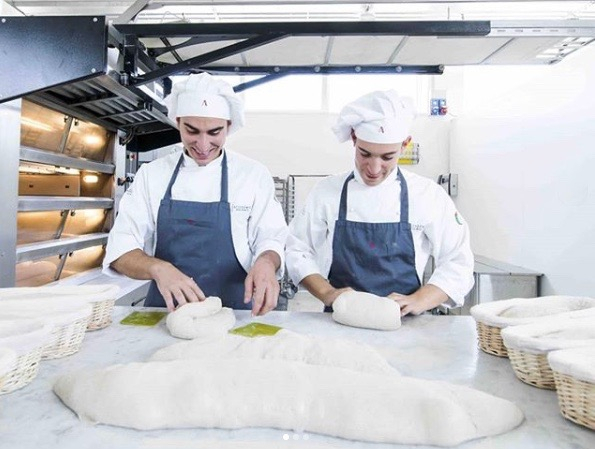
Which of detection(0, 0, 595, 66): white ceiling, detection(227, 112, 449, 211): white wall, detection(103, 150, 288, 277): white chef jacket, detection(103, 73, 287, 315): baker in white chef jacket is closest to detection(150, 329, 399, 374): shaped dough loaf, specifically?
detection(103, 73, 287, 315): baker in white chef jacket

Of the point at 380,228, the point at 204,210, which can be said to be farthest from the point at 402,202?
the point at 204,210

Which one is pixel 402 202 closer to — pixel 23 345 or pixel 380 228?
pixel 380 228

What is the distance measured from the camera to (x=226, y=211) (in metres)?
1.61

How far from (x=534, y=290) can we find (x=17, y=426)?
3.31 m

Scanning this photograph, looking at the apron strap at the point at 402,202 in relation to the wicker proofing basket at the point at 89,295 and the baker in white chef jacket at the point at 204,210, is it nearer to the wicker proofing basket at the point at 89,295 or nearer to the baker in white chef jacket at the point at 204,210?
the baker in white chef jacket at the point at 204,210

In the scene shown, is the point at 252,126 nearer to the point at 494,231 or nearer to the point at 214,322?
the point at 494,231

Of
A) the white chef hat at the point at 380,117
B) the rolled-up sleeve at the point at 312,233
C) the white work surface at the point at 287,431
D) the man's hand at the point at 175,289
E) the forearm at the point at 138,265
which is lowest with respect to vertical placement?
the white work surface at the point at 287,431

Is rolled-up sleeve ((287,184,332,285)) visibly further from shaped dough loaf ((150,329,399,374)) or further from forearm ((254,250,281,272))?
shaped dough loaf ((150,329,399,374))

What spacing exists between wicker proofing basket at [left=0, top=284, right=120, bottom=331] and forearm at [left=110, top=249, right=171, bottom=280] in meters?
0.12

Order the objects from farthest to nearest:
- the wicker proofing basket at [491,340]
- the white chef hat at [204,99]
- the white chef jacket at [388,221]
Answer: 1. the white chef jacket at [388,221]
2. the white chef hat at [204,99]
3. the wicker proofing basket at [491,340]

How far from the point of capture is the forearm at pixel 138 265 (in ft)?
4.42

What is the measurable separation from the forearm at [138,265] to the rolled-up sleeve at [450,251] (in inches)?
37.4

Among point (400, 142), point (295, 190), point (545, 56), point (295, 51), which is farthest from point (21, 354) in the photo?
point (295, 190)

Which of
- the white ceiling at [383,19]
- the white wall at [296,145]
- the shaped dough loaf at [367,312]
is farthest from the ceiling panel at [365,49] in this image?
the white wall at [296,145]
